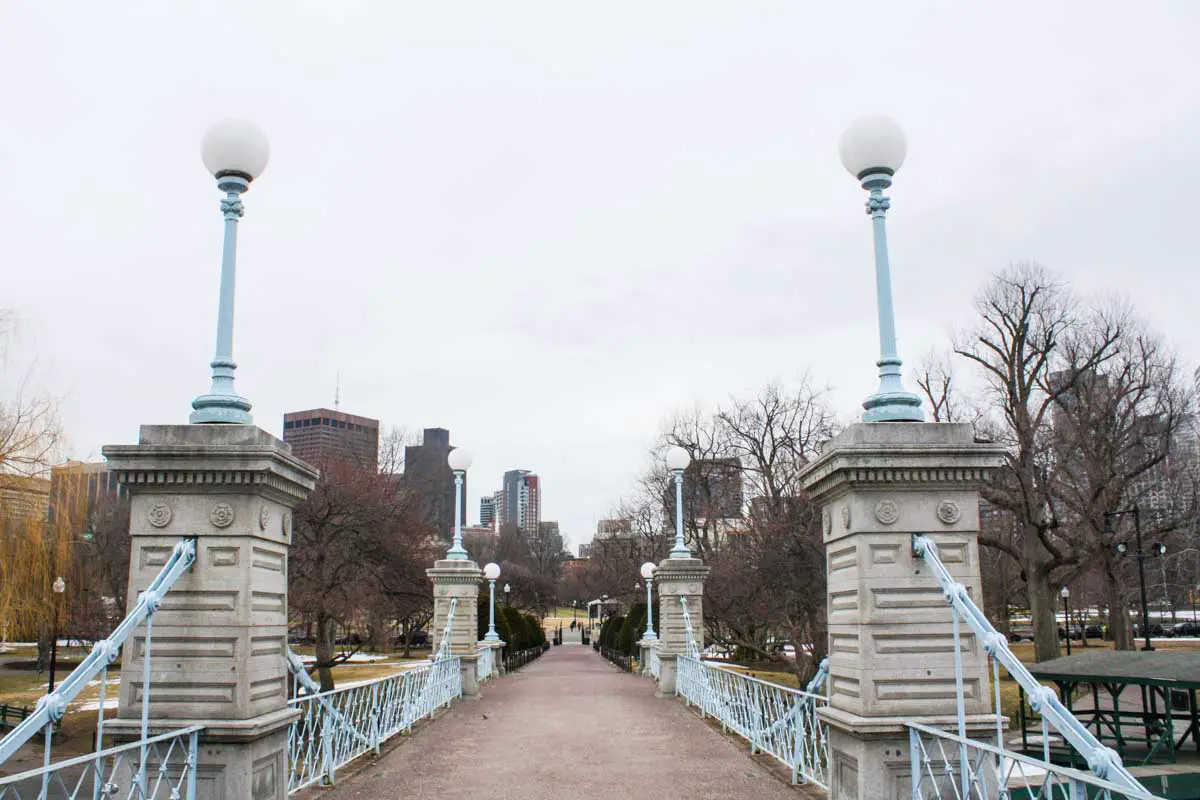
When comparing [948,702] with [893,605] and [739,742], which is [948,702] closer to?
[893,605]

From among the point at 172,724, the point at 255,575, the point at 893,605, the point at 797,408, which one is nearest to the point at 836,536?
the point at 893,605

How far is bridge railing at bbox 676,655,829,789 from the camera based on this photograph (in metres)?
8.99

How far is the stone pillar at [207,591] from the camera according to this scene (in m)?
6.08

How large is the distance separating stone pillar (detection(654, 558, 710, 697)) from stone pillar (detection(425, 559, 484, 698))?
3.81m

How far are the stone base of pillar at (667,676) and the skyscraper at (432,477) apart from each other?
19.4 metres

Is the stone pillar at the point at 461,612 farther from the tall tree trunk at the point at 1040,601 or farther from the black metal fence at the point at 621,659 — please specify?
the tall tree trunk at the point at 1040,601

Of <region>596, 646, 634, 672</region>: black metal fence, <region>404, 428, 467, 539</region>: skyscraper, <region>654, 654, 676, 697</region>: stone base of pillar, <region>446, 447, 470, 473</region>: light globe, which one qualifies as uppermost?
<region>404, 428, 467, 539</region>: skyscraper

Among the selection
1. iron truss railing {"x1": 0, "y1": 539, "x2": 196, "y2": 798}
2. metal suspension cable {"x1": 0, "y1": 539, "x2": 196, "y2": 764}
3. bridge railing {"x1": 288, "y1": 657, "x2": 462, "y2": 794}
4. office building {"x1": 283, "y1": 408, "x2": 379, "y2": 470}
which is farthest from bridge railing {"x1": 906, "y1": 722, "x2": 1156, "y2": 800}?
office building {"x1": 283, "y1": 408, "x2": 379, "y2": 470}

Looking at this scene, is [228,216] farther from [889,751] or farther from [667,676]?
[667,676]

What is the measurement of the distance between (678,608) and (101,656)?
14.7m

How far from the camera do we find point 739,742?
12.1 m

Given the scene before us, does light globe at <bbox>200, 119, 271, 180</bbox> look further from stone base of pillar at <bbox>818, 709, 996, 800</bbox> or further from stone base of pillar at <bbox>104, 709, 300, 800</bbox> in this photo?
stone base of pillar at <bbox>818, 709, 996, 800</bbox>

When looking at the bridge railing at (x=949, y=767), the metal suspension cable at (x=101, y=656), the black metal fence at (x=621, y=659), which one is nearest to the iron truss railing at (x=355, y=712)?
the metal suspension cable at (x=101, y=656)

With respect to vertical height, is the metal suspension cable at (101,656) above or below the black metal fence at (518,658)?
above
